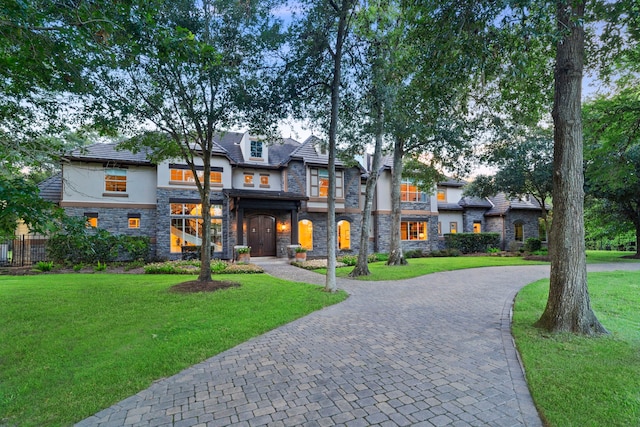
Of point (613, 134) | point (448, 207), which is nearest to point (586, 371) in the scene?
point (613, 134)

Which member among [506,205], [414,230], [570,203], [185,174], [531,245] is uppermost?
[185,174]

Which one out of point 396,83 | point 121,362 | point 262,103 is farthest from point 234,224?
point 121,362

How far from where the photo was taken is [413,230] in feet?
77.0

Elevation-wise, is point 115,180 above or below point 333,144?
above

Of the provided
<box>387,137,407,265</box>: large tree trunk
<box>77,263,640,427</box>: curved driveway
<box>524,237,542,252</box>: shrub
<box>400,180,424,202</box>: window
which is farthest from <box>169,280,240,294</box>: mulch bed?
<box>524,237,542,252</box>: shrub

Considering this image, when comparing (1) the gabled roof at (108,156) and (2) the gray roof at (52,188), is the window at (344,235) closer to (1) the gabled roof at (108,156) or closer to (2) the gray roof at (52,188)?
(1) the gabled roof at (108,156)

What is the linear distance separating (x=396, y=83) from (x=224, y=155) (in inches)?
465

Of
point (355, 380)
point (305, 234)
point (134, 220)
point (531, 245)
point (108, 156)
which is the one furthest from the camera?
point (531, 245)

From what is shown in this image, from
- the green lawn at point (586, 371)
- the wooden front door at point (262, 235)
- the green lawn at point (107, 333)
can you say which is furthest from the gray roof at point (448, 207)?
the green lawn at point (586, 371)

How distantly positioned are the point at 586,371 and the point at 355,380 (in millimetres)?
2793

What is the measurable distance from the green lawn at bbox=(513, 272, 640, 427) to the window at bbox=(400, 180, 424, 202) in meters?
16.8

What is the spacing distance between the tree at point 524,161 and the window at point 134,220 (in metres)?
19.5

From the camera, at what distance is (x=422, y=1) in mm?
5508

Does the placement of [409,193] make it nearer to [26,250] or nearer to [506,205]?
[506,205]
